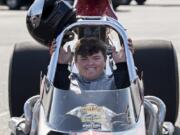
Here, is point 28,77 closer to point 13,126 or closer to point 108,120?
point 13,126

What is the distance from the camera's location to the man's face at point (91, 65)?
550 cm

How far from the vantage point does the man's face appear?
5504 millimetres

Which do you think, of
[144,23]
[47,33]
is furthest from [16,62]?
[144,23]

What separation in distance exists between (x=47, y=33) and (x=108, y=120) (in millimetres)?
1589

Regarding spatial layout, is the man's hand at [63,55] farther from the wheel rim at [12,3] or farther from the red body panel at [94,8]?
the wheel rim at [12,3]

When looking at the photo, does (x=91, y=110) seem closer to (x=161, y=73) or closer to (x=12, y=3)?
(x=161, y=73)

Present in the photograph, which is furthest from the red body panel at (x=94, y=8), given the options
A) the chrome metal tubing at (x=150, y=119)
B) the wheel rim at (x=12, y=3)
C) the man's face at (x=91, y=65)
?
the wheel rim at (x=12, y=3)

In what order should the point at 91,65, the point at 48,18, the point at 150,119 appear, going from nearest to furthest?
the point at 91,65 → the point at 150,119 → the point at 48,18

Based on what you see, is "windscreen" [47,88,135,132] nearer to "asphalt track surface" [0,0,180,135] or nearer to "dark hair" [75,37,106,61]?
"dark hair" [75,37,106,61]

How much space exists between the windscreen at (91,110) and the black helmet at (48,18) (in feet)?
3.84

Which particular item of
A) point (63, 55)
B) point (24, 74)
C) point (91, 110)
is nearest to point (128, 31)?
point (24, 74)

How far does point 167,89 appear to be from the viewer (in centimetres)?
714

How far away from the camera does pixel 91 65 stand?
5.51 meters

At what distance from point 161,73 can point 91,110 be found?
6.97 ft
